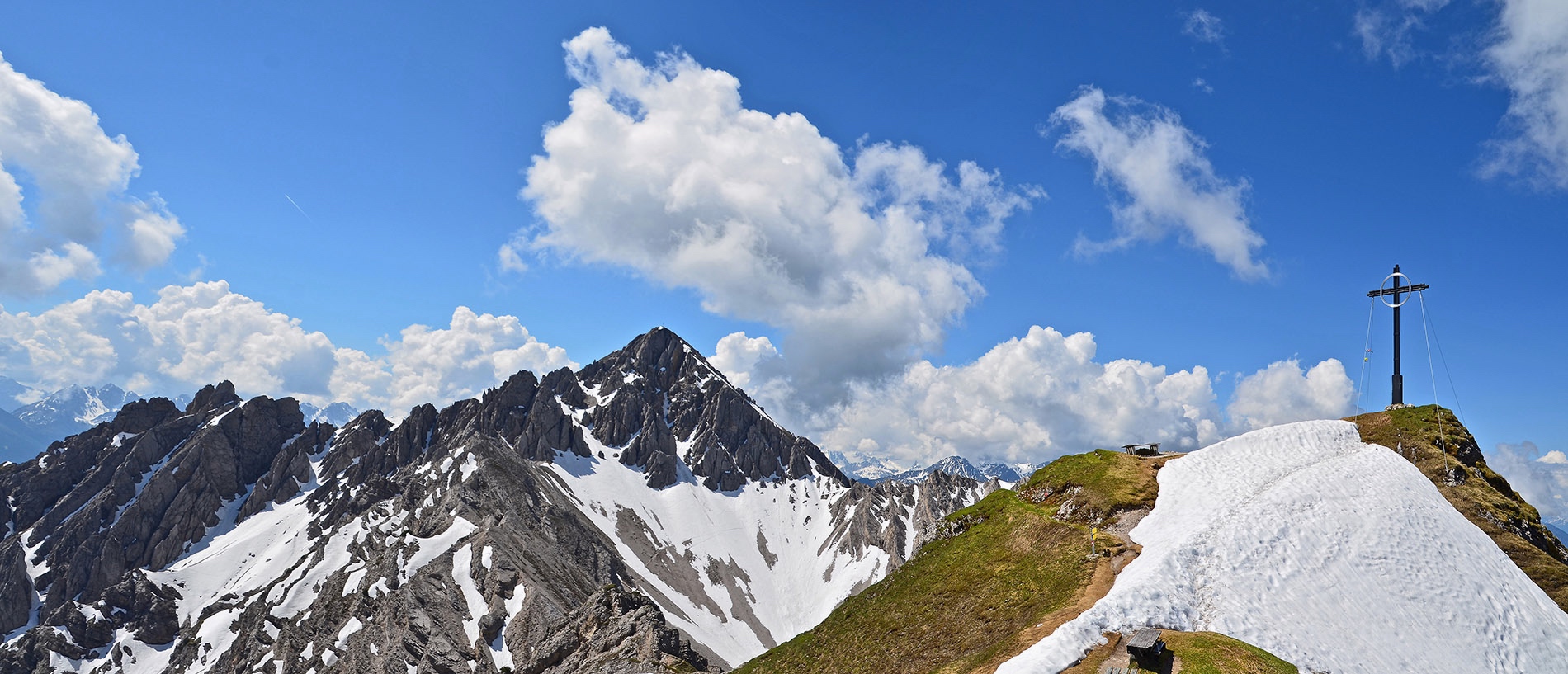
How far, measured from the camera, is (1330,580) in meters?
36.0

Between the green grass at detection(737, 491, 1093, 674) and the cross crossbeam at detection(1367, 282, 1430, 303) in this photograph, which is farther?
the cross crossbeam at detection(1367, 282, 1430, 303)

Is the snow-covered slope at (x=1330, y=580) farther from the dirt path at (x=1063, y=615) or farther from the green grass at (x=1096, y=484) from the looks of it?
the green grass at (x=1096, y=484)

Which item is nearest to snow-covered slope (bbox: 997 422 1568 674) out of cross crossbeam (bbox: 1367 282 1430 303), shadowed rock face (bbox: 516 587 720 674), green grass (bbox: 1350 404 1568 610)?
green grass (bbox: 1350 404 1568 610)

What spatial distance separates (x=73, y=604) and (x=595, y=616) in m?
183

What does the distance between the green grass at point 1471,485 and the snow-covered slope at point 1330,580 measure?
130 inches

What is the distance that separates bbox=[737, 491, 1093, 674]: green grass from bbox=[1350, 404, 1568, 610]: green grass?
26824 millimetres

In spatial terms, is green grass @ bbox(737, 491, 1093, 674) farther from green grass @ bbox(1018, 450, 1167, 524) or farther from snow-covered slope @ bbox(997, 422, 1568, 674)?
snow-covered slope @ bbox(997, 422, 1568, 674)

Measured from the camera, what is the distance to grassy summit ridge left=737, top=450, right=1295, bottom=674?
34844mm

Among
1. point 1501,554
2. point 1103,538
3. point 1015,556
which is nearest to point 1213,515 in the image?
point 1103,538

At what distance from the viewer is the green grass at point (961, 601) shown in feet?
119

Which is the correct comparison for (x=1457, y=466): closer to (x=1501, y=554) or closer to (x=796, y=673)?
(x=1501, y=554)

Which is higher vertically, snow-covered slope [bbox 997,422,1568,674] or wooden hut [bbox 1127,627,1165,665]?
snow-covered slope [bbox 997,422,1568,674]

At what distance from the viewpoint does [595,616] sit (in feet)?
329

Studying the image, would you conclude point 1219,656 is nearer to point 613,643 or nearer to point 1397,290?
point 1397,290
